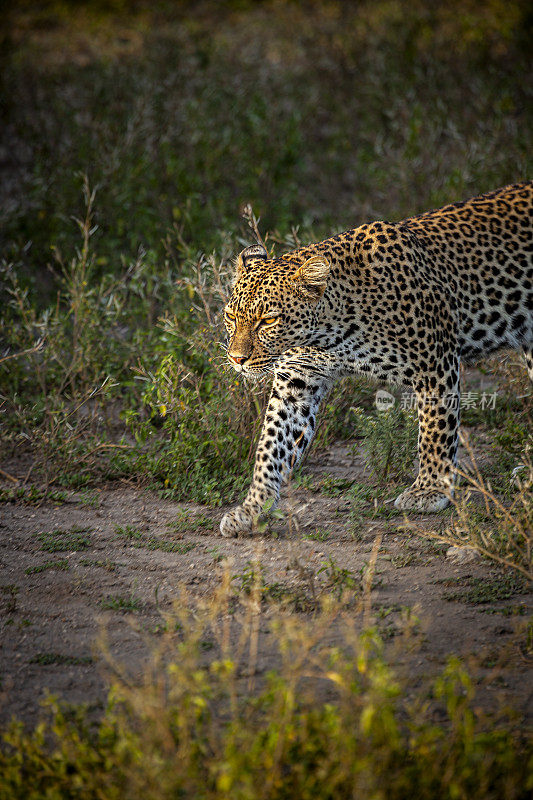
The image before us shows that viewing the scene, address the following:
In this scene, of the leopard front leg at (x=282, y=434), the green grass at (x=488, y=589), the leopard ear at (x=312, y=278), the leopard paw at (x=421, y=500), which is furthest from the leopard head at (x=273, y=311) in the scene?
the green grass at (x=488, y=589)

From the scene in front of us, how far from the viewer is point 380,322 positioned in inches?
222

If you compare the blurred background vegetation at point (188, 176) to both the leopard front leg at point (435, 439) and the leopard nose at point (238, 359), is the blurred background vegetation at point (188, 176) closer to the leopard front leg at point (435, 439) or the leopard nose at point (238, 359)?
the leopard nose at point (238, 359)

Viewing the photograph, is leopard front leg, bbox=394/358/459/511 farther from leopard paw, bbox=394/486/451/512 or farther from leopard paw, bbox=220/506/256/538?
leopard paw, bbox=220/506/256/538

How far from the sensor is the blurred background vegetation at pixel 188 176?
665 cm

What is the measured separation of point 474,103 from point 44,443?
8.22 metres

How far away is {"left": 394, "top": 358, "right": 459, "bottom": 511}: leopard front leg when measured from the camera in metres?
5.78

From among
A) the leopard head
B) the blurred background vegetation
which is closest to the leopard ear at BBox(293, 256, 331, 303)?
the leopard head

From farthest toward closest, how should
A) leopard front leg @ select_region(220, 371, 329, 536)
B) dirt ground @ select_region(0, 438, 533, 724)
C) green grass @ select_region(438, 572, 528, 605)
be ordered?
1. leopard front leg @ select_region(220, 371, 329, 536)
2. green grass @ select_region(438, 572, 528, 605)
3. dirt ground @ select_region(0, 438, 533, 724)

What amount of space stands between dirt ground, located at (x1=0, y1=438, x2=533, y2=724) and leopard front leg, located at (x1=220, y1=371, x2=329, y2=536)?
0.23 metres

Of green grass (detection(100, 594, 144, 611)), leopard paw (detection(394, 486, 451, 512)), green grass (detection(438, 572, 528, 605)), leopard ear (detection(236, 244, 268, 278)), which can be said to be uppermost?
leopard ear (detection(236, 244, 268, 278))

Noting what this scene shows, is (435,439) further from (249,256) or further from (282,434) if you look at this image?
(249,256)

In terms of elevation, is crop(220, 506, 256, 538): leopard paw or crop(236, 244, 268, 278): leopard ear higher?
crop(236, 244, 268, 278): leopard ear

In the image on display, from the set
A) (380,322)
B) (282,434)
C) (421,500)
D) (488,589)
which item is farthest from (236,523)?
(488,589)

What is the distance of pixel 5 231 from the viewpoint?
9641 mm
